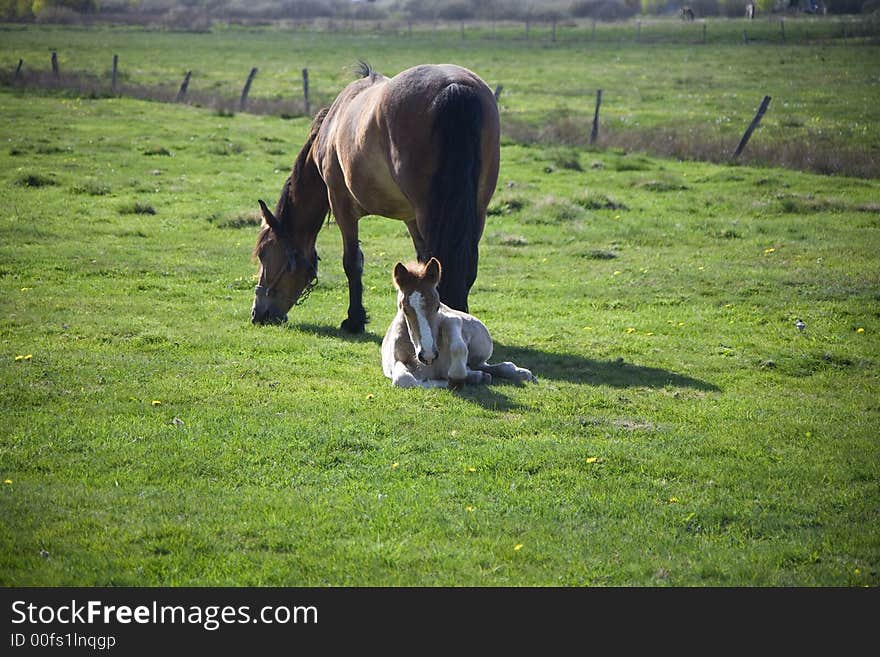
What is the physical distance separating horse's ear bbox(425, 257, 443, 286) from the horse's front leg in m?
3.12

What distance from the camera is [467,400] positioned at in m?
9.41

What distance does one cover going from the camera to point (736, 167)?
995 inches

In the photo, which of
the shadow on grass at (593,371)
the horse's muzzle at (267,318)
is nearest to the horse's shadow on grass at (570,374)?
the shadow on grass at (593,371)

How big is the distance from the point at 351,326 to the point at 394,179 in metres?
2.12

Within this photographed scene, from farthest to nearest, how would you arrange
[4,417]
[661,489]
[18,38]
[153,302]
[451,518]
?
1. [18,38]
2. [153,302]
3. [4,417]
4. [661,489]
5. [451,518]

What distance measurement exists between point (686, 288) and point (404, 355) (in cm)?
645

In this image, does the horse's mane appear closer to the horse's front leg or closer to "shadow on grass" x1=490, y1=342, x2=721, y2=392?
the horse's front leg

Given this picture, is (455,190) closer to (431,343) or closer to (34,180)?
(431,343)

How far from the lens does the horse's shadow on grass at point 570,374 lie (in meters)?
9.59

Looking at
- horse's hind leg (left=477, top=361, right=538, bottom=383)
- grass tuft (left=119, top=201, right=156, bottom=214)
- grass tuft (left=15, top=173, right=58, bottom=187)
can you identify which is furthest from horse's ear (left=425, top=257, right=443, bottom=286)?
grass tuft (left=15, top=173, right=58, bottom=187)

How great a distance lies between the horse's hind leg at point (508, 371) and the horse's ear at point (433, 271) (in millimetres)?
1316

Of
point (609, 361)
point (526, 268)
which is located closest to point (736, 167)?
point (526, 268)

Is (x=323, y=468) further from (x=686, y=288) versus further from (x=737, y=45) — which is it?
(x=737, y=45)

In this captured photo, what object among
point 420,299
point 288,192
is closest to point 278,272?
point 288,192
